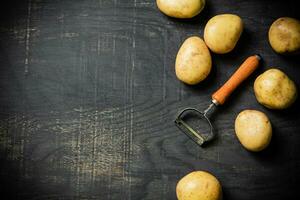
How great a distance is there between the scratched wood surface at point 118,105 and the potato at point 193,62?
5cm

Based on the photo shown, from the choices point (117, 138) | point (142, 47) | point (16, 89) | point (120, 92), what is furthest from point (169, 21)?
point (16, 89)

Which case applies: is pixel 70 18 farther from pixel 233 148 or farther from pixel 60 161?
pixel 233 148

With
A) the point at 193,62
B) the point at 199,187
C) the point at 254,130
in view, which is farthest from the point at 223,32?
the point at 199,187

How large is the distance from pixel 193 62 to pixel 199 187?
1.07 ft

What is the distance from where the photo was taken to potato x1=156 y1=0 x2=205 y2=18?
1.33 meters

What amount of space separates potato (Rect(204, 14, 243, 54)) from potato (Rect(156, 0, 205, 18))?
5 centimetres

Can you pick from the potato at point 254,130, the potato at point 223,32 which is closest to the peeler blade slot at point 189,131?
the potato at point 254,130

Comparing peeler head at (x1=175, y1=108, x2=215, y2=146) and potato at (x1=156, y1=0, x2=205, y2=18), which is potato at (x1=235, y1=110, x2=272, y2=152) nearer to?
peeler head at (x1=175, y1=108, x2=215, y2=146)

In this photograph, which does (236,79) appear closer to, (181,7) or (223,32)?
(223,32)

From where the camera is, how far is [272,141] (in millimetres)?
1363

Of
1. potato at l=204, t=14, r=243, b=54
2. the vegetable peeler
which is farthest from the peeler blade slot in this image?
potato at l=204, t=14, r=243, b=54

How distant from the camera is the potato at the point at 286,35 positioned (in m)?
1.31

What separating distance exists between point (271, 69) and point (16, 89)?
2.31 ft

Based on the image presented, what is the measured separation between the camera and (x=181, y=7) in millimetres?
1330
